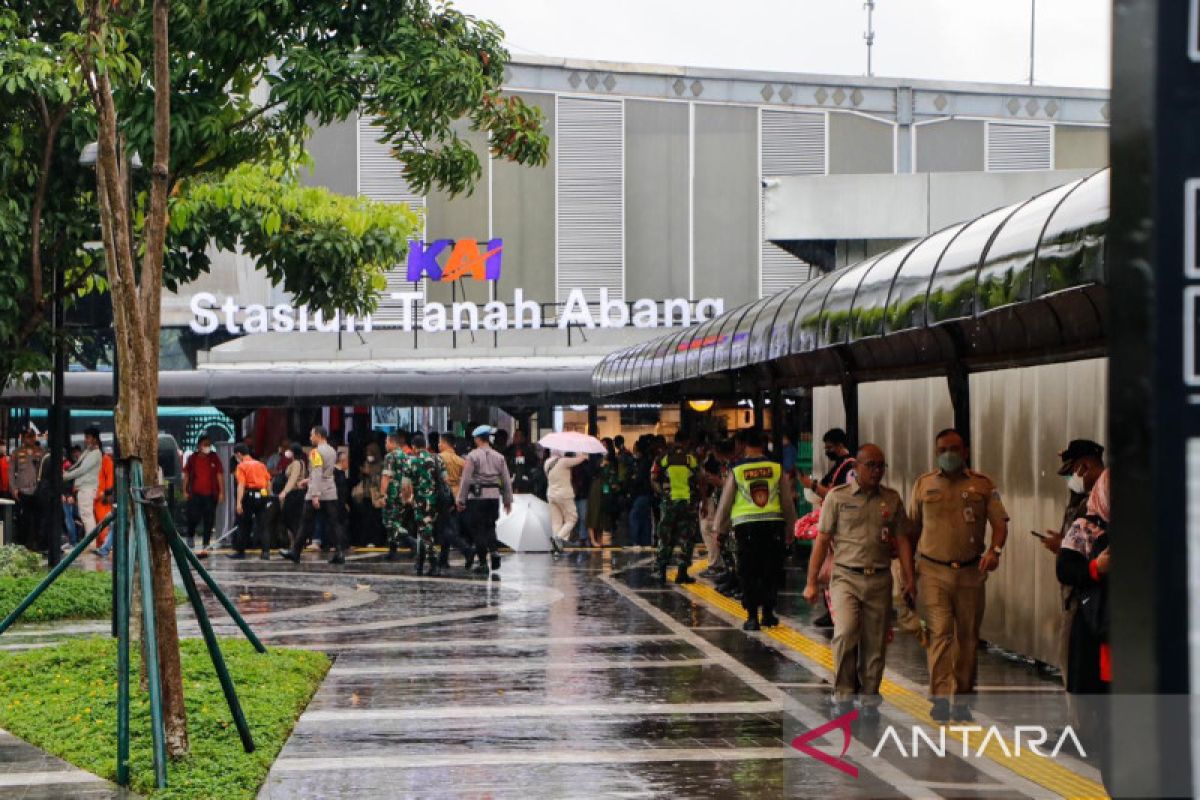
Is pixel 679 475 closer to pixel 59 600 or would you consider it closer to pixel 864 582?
pixel 59 600

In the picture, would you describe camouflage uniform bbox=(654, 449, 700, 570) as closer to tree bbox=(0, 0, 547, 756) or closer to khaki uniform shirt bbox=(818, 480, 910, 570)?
tree bbox=(0, 0, 547, 756)

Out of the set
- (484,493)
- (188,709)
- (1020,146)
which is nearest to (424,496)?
(484,493)

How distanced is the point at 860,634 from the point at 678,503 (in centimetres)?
1017

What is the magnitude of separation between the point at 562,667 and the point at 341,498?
12448 mm

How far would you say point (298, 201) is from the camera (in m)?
17.6

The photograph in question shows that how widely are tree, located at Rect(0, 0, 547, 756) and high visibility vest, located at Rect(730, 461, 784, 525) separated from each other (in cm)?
332

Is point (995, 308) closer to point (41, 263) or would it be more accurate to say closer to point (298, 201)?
point (298, 201)

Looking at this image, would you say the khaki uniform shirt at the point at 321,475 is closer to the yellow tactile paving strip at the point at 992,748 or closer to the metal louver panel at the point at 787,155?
the yellow tactile paving strip at the point at 992,748

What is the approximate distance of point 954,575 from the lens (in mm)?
→ 10102

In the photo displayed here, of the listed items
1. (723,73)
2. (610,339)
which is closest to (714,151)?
(723,73)

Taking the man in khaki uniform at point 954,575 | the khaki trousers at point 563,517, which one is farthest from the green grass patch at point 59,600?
the khaki trousers at point 563,517

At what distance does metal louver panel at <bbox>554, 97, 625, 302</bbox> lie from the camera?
42062 mm

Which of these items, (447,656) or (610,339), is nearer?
(447,656)

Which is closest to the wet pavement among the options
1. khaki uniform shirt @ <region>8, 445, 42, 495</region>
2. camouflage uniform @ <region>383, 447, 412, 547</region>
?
camouflage uniform @ <region>383, 447, 412, 547</region>
